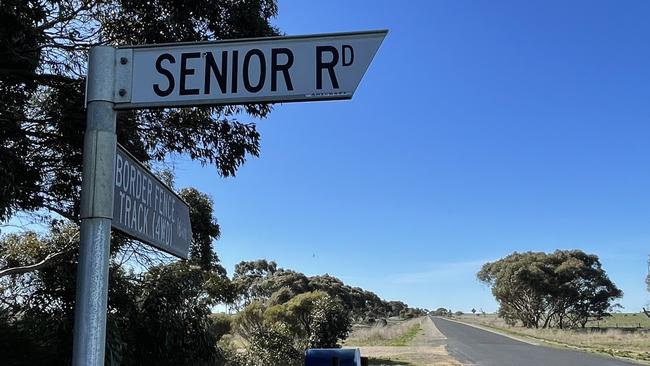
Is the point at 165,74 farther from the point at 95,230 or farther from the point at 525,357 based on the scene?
the point at 525,357

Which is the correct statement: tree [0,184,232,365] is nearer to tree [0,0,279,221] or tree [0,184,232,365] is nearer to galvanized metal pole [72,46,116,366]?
tree [0,0,279,221]

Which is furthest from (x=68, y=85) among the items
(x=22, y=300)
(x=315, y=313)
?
(x=315, y=313)

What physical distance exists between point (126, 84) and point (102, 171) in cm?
34

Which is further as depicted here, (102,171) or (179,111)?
(179,111)

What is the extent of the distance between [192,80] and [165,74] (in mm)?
100

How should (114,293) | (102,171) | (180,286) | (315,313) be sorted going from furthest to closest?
(315,313)
(180,286)
(114,293)
(102,171)

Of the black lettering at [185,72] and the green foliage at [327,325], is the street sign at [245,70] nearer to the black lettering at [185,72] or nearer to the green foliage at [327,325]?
the black lettering at [185,72]

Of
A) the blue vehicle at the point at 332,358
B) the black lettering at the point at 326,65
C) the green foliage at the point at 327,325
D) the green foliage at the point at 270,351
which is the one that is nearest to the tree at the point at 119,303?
the blue vehicle at the point at 332,358

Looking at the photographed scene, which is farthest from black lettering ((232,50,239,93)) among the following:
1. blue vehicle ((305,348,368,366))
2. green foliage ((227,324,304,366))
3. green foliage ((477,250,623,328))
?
green foliage ((477,250,623,328))

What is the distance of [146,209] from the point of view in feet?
7.80

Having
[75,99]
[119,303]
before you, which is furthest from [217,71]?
[119,303]

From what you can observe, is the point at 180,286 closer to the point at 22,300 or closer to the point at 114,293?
the point at 114,293

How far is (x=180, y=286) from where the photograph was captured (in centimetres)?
997

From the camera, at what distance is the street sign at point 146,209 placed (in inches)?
85.0
